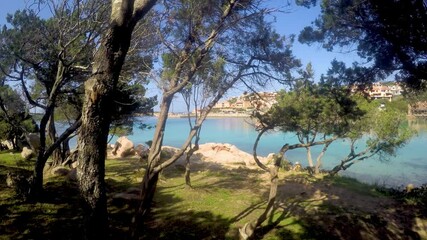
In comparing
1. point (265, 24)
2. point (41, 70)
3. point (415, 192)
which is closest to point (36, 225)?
point (41, 70)

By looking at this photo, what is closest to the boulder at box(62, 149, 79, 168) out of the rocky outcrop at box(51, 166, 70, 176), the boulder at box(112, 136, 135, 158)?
the rocky outcrop at box(51, 166, 70, 176)

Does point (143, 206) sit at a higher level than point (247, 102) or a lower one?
lower

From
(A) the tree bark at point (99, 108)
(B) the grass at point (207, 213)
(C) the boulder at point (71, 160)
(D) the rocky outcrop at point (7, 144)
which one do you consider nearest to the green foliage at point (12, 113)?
(D) the rocky outcrop at point (7, 144)

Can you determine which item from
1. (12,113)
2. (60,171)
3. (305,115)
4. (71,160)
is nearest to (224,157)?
(305,115)

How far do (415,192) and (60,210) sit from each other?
42.7 ft

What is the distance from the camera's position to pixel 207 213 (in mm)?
9516

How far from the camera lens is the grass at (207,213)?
7.60m

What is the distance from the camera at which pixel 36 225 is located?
7301 mm

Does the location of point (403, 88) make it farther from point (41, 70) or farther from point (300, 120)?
point (41, 70)

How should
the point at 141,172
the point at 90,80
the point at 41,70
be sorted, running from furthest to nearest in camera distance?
the point at 141,172 < the point at 41,70 < the point at 90,80

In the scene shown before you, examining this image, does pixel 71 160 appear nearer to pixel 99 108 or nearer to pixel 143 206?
pixel 143 206

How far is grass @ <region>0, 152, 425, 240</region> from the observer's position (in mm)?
7603

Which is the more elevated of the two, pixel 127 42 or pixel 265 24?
pixel 265 24

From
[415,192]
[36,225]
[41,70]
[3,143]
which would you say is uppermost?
[41,70]
